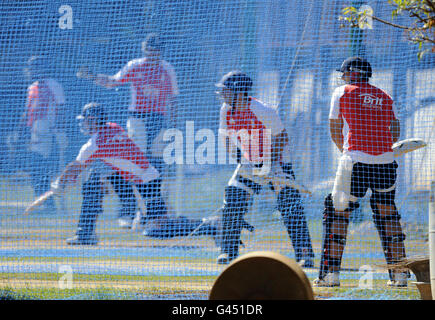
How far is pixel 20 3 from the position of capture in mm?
7602

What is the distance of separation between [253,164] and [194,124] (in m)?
0.78

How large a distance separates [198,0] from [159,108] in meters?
1.25

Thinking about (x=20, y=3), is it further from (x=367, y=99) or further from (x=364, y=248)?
(x=364, y=248)

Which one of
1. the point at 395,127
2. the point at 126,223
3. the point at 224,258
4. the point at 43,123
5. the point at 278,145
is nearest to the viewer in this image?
the point at 395,127

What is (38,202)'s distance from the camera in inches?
307

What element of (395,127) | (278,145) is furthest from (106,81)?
(395,127)

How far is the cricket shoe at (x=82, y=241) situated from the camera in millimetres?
7508

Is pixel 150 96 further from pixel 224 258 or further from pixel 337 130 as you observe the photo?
pixel 337 130

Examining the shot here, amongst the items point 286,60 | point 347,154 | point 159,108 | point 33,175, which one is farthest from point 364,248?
point 33,175

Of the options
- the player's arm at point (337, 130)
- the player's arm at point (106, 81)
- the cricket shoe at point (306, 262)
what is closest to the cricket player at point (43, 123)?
the player's arm at point (106, 81)

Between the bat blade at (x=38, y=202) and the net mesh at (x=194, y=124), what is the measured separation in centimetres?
6

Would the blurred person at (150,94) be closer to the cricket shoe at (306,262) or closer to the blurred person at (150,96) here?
the blurred person at (150,96)

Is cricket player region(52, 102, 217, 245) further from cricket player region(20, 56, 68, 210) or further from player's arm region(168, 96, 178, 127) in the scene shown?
player's arm region(168, 96, 178, 127)

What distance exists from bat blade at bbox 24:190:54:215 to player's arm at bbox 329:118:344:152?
301cm
